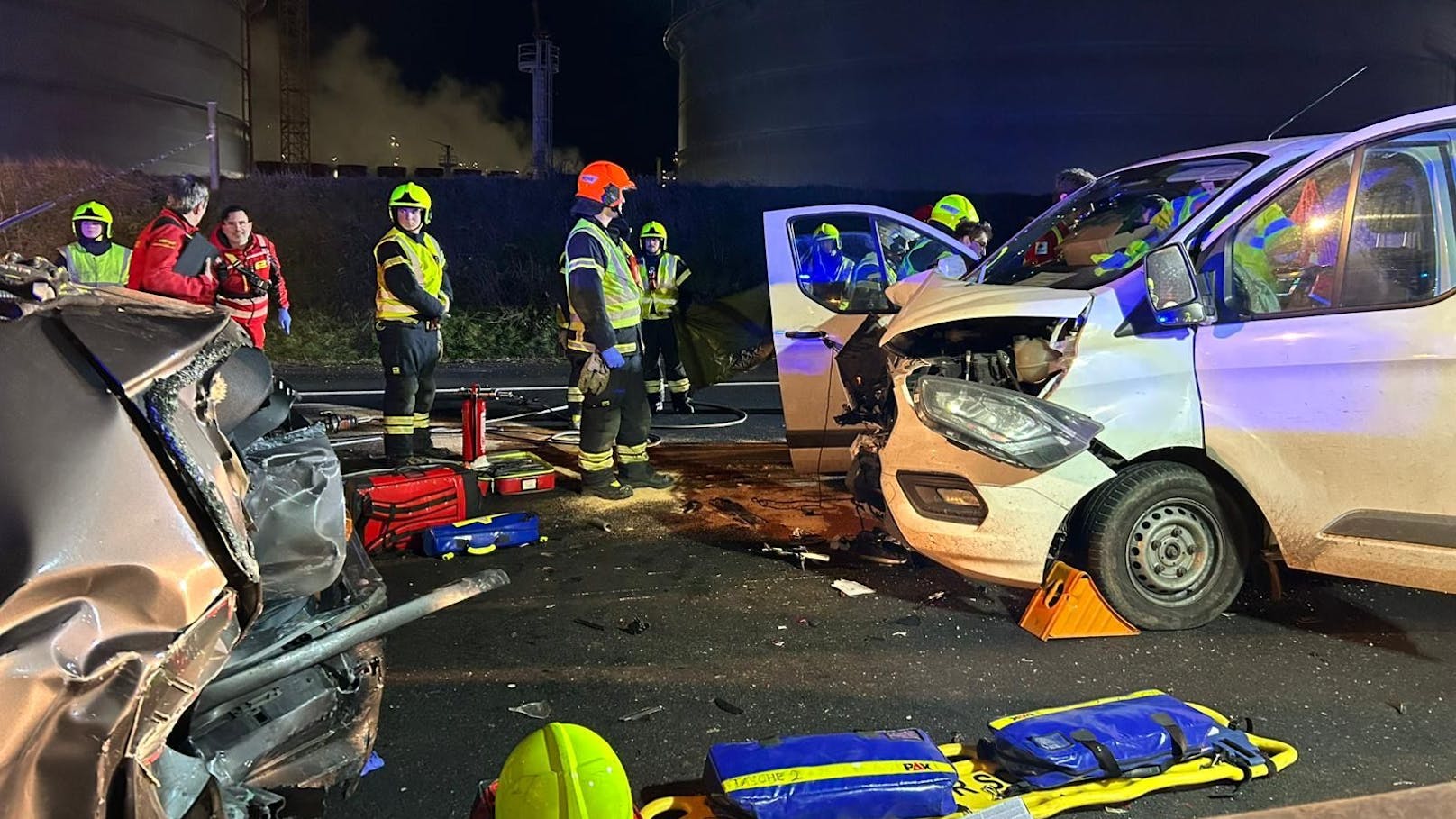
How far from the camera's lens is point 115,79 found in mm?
28578

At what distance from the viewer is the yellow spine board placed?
8.46 ft

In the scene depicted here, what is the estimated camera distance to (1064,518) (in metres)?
3.78

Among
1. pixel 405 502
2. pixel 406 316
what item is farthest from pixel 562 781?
pixel 406 316

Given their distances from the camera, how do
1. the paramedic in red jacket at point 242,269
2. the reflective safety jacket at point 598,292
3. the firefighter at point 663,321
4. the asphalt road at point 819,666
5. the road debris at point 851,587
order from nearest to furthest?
the asphalt road at point 819,666 → the road debris at point 851,587 → the reflective safety jacket at point 598,292 → the paramedic in red jacket at point 242,269 → the firefighter at point 663,321

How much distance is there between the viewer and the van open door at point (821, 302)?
5.47m

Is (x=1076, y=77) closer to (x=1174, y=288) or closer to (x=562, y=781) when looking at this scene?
(x=1174, y=288)

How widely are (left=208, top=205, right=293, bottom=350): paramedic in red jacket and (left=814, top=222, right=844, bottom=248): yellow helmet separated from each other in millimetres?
4025

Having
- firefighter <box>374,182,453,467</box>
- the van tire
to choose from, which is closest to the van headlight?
the van tire

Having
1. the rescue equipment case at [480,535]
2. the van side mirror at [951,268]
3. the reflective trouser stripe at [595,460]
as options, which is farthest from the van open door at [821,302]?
the rescue equipment case at [480,535]

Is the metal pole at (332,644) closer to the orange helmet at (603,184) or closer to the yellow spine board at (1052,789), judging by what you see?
the yellow spine board at (1052,789)

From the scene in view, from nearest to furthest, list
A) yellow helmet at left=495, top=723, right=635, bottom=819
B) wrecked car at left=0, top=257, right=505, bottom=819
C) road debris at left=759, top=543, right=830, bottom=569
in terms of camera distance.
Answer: wrecked car at left=0, top=257, right=505, bottom=819 → yellow helmet at left=495, top=723, right=635, bottom=819 → road debris at left=759, top=543, right=830, bottom=569

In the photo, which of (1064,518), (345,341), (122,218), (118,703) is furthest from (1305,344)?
(122,218)

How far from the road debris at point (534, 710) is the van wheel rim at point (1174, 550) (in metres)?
2.37

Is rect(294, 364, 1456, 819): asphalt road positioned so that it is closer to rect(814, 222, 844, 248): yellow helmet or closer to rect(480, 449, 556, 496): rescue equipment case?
rect(480, 449, 556, 496): rescue equipment case
